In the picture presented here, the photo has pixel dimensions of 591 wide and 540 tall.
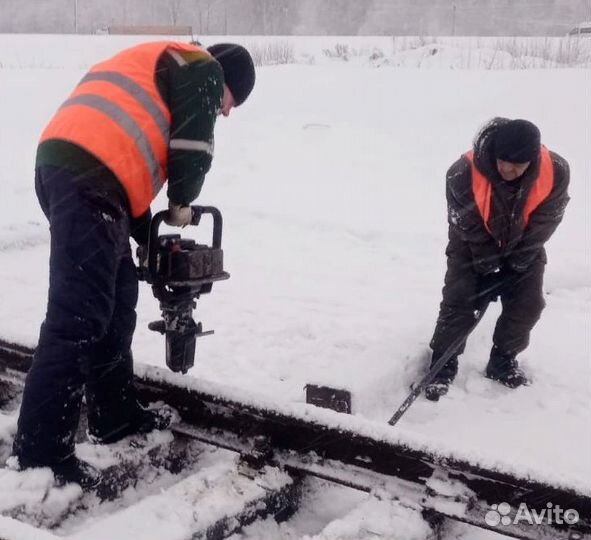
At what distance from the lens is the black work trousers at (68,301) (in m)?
2.73

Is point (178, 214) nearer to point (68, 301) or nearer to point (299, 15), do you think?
point (68, 301)

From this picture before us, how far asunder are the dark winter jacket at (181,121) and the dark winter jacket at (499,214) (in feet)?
6.70

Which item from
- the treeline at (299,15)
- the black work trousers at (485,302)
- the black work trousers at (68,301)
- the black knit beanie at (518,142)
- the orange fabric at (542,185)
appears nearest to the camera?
the black work trousers at (68,301)

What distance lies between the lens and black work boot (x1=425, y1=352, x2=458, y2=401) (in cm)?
470

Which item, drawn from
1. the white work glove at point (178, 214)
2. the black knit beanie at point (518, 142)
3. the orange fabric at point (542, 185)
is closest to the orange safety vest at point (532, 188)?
the orange fabric at point (542, 185)

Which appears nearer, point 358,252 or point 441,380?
point 441,380

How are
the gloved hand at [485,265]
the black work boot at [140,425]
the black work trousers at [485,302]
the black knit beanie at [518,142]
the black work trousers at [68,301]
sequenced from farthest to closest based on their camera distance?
the black work trousers at [485,302]
the gloved hand at [485,265]
the black knit beanie at [518,142]
the black work boot at [140,425]
the black work trousers at [68,301]

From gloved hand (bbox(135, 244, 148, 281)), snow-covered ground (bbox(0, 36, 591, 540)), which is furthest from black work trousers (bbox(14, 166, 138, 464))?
snow-covered ground (bbox(0, 36, 591, 540))

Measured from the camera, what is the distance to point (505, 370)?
493cm

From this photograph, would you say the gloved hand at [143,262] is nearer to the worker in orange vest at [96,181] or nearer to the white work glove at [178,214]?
the white work glove at [178,214]

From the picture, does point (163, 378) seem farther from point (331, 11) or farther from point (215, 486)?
point (331, 11)

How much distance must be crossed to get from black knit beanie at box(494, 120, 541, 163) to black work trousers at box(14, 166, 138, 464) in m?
2.25

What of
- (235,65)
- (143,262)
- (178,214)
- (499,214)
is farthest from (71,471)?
(499,214)

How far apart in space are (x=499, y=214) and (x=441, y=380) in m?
1.15
